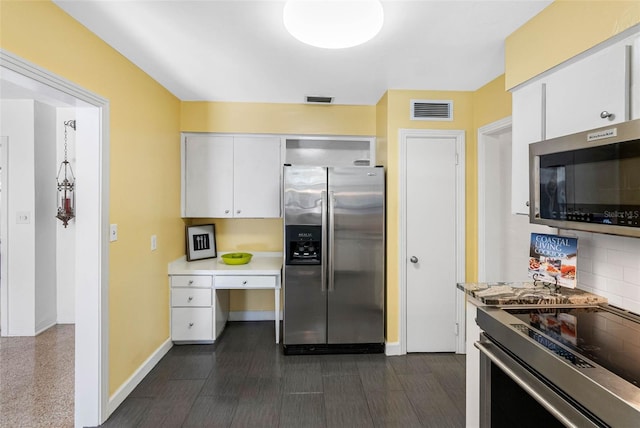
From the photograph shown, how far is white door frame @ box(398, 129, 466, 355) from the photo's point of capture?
112 inches

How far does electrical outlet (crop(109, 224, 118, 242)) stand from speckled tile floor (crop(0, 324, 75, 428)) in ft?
3.91

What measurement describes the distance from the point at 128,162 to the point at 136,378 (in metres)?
1.65

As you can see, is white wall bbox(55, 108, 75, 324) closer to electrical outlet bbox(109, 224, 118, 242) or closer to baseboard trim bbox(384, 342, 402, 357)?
electrical outlet bbox(109, 224, 118, 242)

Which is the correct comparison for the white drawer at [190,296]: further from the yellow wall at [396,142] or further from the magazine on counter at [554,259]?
the magazine on counter at [554,259]

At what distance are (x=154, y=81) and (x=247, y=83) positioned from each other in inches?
31.2

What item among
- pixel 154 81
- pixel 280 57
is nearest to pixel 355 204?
pixel 280 57

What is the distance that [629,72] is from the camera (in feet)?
4.05

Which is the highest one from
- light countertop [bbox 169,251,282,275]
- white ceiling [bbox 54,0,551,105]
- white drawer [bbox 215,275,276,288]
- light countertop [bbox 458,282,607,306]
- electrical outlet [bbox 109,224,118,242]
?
white ceiling [bbox 54,0,551,105]

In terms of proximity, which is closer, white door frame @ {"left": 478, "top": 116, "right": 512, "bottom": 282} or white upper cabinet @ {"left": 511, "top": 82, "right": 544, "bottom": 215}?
white upper cabinet @ {"left": 511, "top": 82, "right": 544, "bottom": 215}

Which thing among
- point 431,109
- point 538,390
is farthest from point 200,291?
point 431,109

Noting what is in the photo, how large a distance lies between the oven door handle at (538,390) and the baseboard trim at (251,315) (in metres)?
2.72

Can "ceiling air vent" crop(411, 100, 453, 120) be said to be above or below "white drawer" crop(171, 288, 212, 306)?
above

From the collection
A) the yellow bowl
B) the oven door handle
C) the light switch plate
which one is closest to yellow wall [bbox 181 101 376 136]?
the yellow bowl

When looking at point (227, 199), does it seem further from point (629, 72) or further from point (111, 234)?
point (629, 72)
